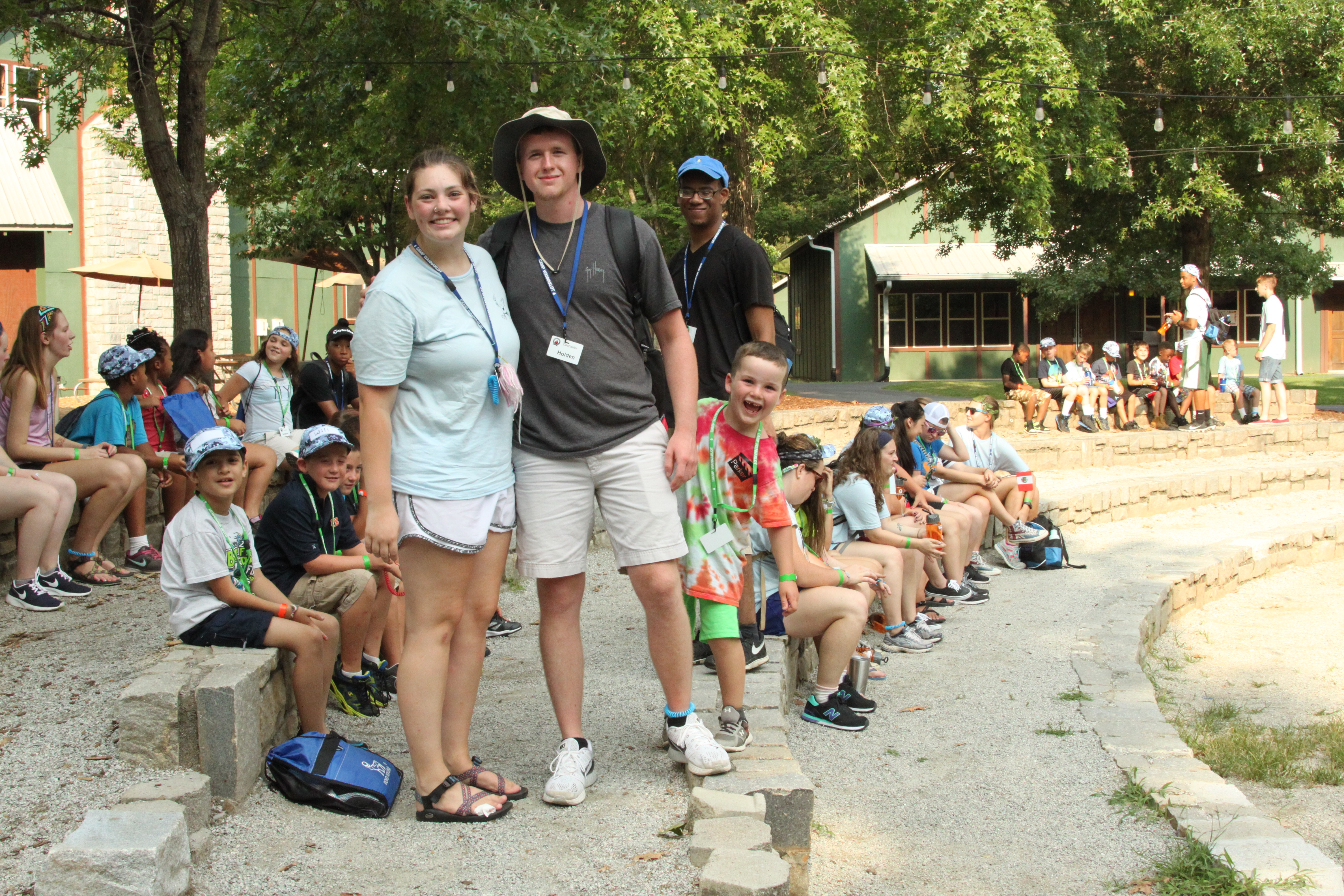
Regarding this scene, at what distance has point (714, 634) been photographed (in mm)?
3688

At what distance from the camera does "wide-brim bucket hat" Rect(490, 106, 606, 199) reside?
3.19 meters

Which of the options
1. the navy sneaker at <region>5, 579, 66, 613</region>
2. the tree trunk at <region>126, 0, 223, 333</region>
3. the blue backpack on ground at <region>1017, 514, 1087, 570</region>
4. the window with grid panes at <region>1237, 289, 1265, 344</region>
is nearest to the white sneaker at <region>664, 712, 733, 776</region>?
the navy sneaker at <region>5, 579, 66, 613</region>

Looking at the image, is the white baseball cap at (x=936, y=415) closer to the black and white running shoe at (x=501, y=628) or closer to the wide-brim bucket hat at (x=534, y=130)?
the black and white running shoe at (x=501, y=628)

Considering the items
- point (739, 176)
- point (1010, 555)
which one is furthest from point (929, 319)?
point (1010, 555)

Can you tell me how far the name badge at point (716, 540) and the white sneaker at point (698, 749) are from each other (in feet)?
1.71

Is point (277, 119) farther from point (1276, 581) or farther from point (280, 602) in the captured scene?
point (1276, 581)

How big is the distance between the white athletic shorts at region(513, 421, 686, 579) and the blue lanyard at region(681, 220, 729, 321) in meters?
1.27

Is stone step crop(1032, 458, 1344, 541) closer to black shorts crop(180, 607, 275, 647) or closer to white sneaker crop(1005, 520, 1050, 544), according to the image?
white sneaker crop(1005, 520, 1050, 544)

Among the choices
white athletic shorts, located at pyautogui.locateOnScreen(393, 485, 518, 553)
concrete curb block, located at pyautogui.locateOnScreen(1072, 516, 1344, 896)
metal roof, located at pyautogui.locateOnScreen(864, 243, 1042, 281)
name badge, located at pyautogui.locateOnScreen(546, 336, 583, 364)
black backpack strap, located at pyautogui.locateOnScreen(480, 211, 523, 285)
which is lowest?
concrete curb block, located at pyautogui.locateOnScreen(1072, 516, 1344, 896)

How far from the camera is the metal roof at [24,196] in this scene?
680 inches

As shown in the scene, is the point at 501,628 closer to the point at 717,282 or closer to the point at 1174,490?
the point at 717,282

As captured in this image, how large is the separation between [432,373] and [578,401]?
40 cm

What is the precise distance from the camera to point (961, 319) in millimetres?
28484

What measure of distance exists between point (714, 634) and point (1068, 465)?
1060 cm
